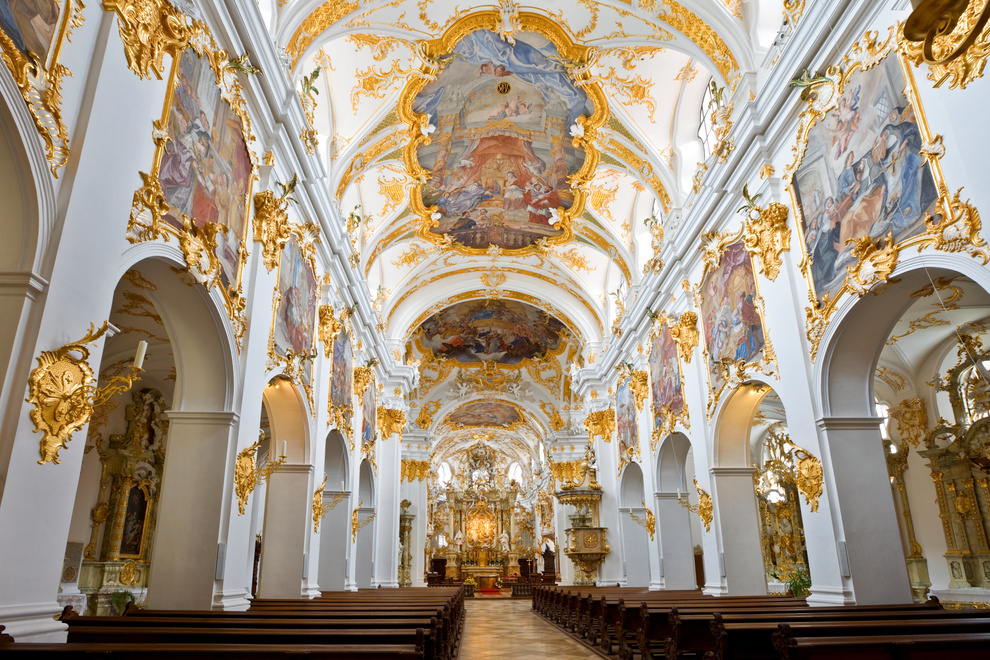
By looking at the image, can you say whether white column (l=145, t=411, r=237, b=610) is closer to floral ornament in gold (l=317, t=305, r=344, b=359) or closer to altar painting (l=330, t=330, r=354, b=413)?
floral ornament in gold (l=317, t=305, r=344, b=359)

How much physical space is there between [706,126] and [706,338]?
417 cm

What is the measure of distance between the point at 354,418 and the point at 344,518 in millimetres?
2342

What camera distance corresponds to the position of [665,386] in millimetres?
Answer: 15773

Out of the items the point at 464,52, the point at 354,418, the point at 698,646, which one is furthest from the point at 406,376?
the point at 698,646

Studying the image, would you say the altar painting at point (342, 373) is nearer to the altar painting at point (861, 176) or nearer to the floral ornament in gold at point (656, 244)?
the floral ornament in gold at point (656, 244)

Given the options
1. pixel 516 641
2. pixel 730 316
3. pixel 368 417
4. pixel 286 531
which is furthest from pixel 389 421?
pixel 730 316

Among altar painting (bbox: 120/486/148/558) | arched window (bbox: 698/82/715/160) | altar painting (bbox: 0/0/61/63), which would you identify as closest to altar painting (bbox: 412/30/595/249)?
arched window (bbox: 698/82/715/160)

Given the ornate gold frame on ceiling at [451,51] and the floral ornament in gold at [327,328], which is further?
the floral ornament in gold at [327,328]

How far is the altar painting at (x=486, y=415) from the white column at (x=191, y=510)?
24.9 m

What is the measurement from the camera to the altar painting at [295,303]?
34.1 ft

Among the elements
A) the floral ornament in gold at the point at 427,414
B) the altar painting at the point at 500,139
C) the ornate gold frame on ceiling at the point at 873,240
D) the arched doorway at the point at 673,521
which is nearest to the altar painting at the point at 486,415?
the floral ornament in gold at the point at 427,414

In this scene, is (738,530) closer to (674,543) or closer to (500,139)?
(674,543)

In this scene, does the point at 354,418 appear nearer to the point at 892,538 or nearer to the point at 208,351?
the point at 208,351

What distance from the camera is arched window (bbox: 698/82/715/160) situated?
13.1 meters
